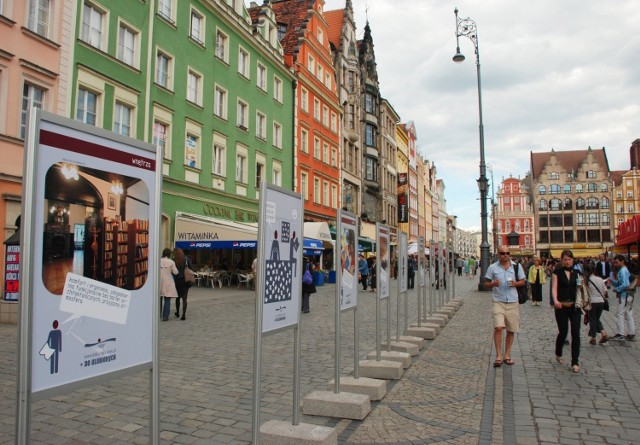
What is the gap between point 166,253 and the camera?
14086 mm

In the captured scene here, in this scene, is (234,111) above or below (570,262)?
above

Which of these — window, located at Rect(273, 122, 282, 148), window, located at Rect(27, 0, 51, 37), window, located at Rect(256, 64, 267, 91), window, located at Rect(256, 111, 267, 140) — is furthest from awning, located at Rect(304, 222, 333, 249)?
window, located at Rect(27, 0, 51, 37)

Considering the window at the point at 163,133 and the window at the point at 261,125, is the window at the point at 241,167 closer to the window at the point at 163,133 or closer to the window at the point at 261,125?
the window at the point at 261,125

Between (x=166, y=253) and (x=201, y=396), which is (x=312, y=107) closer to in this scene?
(x=166, y=253)

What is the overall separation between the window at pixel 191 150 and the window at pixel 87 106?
545cm

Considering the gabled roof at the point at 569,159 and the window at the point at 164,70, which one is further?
the gabled roof at the point at 569,159

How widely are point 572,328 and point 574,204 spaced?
4391 inches

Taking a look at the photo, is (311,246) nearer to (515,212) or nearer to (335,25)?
(335,25)

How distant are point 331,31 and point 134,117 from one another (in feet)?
104

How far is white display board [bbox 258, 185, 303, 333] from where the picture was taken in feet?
13.9

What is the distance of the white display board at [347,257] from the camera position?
6.16 m

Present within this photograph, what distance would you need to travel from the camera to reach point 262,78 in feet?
105

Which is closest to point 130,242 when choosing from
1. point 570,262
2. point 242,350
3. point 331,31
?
point 242,350

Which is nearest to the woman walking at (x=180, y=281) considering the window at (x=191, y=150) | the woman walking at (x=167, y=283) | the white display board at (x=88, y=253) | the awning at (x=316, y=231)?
the woman walking at (x=167, y=283)
